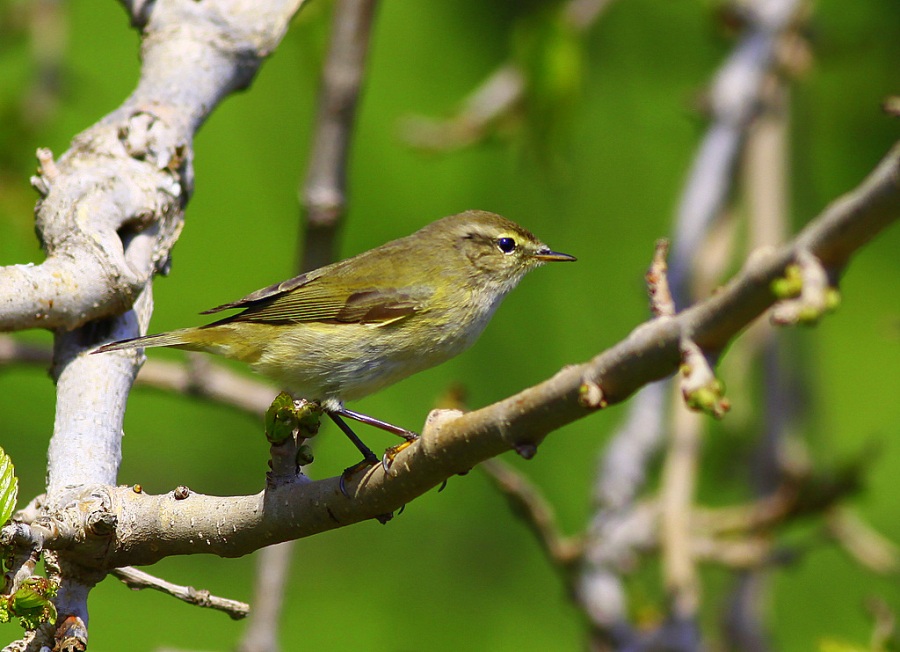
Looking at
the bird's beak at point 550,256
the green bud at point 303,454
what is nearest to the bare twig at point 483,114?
the bird's beak at point 550,256

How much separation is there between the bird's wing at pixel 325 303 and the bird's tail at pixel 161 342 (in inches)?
4.0

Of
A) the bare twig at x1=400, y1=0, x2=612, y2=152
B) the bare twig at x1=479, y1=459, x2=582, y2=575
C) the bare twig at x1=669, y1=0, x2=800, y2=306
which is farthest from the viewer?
the bare twig at x1=400, y1=0, x2=612, y2=152

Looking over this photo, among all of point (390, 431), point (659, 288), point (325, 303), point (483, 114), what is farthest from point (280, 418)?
point (483, 114)

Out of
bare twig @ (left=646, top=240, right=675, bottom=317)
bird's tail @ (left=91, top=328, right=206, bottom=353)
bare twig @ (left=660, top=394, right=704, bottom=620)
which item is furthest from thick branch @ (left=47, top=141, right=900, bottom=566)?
bare twig @ (left=660, top=394, right=704, bottom=620)

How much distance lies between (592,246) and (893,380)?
1580 mm

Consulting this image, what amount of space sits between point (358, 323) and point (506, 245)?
0.71 metres

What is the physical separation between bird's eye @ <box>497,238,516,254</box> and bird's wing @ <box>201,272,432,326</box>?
1.55 ft

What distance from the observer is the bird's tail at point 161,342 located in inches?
75.7

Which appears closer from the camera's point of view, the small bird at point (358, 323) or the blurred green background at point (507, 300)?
the small bird at point (358, 323)

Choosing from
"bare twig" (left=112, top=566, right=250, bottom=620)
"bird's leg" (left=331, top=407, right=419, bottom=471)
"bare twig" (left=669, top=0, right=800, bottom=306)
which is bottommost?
"bare twig" (left=112, top=566, right=250, bottom=620)

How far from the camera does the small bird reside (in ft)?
8.58

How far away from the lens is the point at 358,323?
2715 mm

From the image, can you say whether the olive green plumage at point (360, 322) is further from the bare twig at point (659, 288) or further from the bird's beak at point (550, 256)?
the bare twig at point (659, 288)

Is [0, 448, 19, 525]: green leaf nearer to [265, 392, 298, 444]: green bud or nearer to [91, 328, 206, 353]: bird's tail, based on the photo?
[265, 392, 298, 444]: green bud
